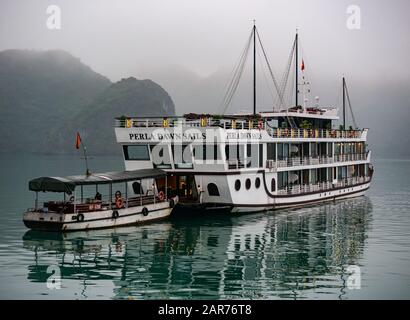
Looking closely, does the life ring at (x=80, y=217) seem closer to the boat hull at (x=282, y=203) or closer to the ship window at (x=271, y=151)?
the boat hull at (x=282, y=203)

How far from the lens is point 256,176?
133 ft

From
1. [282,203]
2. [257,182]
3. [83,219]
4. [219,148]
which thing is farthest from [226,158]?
[83,219]

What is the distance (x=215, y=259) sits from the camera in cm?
2608

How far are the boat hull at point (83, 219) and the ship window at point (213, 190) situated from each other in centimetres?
534

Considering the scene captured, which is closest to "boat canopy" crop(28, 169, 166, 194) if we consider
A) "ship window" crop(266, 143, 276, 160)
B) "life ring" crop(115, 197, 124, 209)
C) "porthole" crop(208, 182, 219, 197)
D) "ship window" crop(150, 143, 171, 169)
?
"life ring" crop(115, 197, 124, 209)

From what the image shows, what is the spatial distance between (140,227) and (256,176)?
10.2 m

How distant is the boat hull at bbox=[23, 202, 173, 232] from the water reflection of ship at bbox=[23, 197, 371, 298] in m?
0.56

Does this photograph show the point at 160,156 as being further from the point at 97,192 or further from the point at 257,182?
the point at 257,182

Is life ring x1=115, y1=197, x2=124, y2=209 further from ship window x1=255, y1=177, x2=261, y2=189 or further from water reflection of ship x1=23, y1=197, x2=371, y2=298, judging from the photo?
ship window x1=255, y1=177, x2=261, y2=189

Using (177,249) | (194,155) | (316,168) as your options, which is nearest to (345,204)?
(316,168)

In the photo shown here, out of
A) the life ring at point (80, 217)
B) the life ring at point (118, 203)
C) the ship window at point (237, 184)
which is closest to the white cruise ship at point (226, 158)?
the ship window at point (237, 184)

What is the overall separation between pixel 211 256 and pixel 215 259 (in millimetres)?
665

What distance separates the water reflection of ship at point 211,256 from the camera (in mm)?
21375

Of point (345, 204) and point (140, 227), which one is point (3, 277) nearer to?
point (140, 227)
